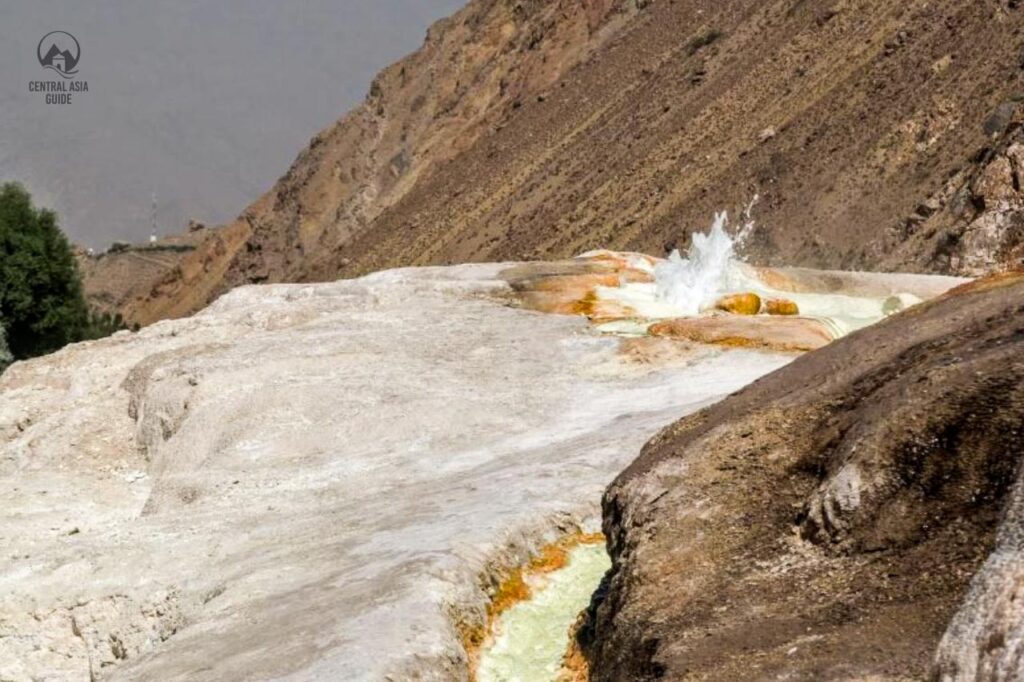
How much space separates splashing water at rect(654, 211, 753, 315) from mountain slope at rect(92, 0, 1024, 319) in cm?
1232

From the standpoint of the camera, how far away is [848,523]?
7277 mm

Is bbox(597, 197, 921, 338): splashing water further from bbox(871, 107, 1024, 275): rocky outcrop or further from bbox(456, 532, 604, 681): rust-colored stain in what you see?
bbox(456, 532, 604, 681): rust-colored stain

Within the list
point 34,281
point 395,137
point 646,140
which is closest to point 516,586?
point 34,281

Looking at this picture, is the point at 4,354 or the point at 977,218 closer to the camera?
the point at 977,218

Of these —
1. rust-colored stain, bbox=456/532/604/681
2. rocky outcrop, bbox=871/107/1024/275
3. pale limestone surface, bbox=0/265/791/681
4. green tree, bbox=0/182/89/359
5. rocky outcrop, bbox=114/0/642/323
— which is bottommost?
rust-colored stain, bbox=456/532/604/681

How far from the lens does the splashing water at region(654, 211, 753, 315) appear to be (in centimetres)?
2352

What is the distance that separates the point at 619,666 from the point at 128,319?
94.1m

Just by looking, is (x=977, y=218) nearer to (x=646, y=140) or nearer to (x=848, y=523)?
(x=646, y=140)

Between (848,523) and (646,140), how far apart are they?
57616 millimetres

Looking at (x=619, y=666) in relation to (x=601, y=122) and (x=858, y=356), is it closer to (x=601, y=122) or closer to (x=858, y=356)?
(x=858, y=356)

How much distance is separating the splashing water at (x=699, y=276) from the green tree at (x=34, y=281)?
28.9 m

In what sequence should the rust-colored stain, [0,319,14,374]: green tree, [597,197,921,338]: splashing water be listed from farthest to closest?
[0,319,14,374]: green tree → [597,197,921,338]: splashing water → the rust-colored stain

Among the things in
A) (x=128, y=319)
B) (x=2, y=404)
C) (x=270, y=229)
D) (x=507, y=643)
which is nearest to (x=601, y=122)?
(x=270, y=229)

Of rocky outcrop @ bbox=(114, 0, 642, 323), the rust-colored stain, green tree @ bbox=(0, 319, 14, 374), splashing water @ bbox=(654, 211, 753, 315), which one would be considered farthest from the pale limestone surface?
rocky outcrop @ bbox=(114, 0, 642, 323)
